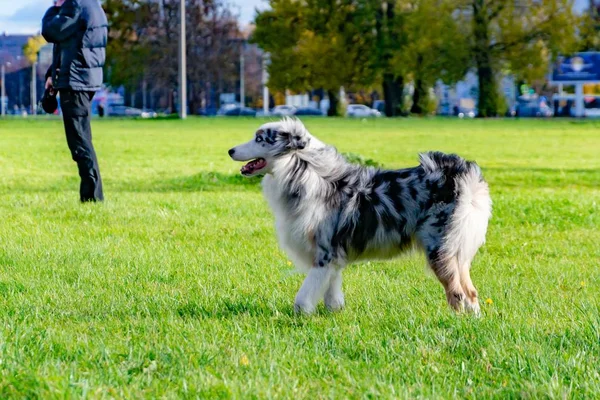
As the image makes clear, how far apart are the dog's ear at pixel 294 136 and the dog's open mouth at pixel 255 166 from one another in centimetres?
20

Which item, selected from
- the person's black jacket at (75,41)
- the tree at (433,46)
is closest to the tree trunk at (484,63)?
the tree at (433,46)

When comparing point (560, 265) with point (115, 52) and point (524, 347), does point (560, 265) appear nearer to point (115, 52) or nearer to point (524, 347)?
point (524, 347)

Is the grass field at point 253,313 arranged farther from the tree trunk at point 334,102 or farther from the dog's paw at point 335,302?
the tree trunk at point 334,102

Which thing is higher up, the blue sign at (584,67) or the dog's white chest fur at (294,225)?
the blue sign at (584,67)

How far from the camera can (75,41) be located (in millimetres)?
10703

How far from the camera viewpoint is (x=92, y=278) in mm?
6977

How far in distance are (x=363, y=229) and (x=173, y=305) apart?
1.28 metres

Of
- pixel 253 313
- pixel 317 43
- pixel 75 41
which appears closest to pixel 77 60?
pixel 75 41

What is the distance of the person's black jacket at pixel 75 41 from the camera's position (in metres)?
10.6

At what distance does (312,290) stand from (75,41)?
596cm

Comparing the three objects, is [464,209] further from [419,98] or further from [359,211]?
[419,98]

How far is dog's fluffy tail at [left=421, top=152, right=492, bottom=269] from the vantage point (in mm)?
5805

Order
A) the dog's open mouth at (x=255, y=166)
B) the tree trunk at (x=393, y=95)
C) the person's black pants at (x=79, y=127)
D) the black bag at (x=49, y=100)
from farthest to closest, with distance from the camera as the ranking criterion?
the tree trunk at (x=393, y=95), the black bag at (x=49, y=100), the person's black pants at (x=79, y=127), the dog's open mouth at (x=255, y=166)

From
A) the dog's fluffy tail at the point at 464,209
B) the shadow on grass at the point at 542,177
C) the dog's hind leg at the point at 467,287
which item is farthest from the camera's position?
the shadow on grass at the point at 542,177
